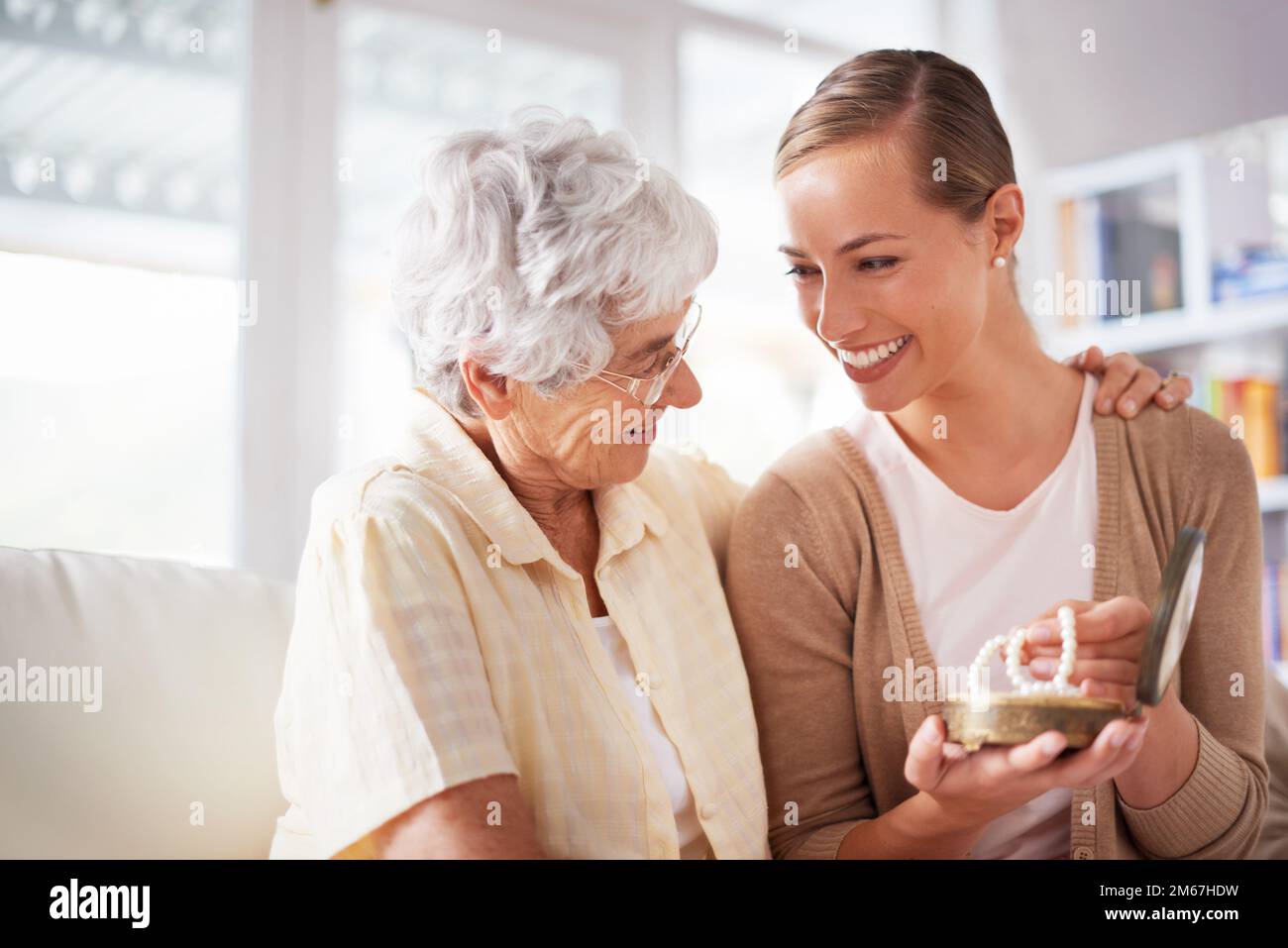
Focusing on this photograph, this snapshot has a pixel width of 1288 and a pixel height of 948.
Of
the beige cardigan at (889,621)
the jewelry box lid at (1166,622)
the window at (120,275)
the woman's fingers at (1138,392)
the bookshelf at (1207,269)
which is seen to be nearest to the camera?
the jewelry box lid at (1166,622)

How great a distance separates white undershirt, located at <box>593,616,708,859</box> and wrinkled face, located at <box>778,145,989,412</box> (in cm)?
43

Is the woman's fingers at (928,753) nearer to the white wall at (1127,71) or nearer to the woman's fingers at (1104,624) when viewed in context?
the woman's fingers at (1104,624)

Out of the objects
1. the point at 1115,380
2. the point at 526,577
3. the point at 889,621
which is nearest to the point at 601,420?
the point at 526,577

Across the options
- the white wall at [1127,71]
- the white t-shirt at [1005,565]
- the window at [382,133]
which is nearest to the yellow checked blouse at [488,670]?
the white t-shirt at [1005,565]

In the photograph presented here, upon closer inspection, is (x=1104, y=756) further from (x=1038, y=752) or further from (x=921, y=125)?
(x=921, y=125)

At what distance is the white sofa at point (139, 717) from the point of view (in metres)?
1.27

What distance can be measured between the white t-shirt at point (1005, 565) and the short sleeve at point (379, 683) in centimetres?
58

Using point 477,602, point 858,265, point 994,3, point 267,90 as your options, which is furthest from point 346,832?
point 994,3

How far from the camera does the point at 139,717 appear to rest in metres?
1.35

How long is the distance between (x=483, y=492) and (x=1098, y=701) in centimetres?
63

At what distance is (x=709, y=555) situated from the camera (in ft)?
4.88

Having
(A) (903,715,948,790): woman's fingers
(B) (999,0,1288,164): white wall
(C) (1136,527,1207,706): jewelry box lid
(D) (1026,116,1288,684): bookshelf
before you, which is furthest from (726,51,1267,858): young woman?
(B) (999,0,1288,164): white wall
